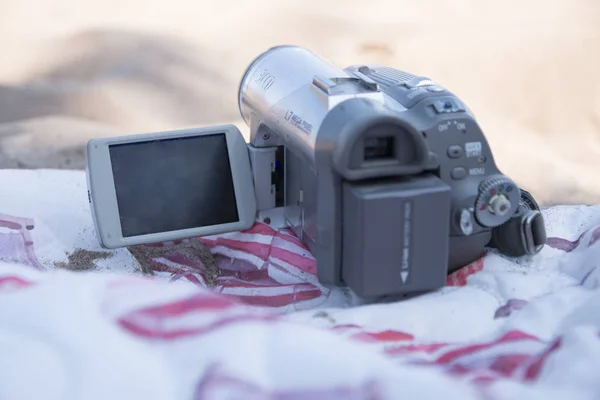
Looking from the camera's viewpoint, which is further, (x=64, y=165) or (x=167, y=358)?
(x=64, y=165)

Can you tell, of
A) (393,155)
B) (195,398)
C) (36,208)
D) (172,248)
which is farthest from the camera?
(36,208)

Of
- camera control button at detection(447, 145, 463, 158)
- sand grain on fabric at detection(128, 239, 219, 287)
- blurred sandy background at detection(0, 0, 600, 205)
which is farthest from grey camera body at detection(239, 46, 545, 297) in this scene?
blurred sandy background at detection(0, 0, 600, 205)

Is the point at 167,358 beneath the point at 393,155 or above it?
beneath

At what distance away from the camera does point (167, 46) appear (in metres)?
2.37

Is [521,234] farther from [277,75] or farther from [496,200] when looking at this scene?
[277,75]

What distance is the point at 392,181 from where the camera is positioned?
3.33 ft

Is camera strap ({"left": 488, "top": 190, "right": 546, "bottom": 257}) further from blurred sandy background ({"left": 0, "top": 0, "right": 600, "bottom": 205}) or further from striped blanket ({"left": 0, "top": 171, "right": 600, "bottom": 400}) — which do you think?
blurred sandy background ({"left": 0, "top": 0, "right": 600, "bottom": 205})

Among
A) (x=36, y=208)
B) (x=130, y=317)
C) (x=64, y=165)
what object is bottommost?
(x=64, y=165)

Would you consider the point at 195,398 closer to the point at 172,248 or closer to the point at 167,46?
the point at 172,248

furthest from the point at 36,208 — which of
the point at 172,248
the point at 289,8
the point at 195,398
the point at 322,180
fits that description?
the point at 289,8

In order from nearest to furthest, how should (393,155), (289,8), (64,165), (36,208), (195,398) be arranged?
(195,398) → (393,155) → (36,208) → (64,165) → (289,8)

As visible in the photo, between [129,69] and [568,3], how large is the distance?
122 centimetres

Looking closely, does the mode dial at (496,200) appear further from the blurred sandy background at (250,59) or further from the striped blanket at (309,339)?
the blurred sandy background at (250,59)

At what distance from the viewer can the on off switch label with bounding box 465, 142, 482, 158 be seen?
3.58 ft
